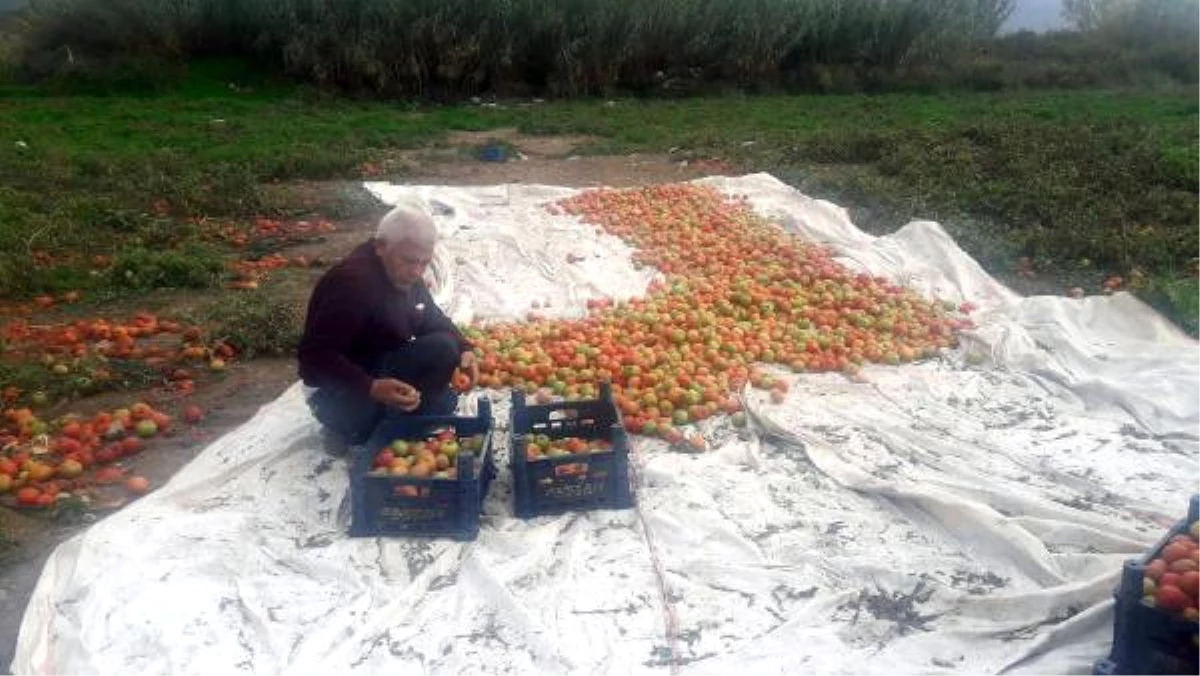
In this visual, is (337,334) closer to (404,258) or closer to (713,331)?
(404,258)

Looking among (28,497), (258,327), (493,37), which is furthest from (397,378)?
(493,37)

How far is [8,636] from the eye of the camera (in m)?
4.02

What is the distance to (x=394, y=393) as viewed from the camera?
4762 millimetres

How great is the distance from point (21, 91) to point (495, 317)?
17757 mm

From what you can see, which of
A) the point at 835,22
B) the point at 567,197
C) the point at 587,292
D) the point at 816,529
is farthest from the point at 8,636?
the point at 835,22

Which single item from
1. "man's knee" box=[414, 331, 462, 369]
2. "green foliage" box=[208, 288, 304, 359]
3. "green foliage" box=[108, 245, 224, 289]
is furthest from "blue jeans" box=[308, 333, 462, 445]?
"green foliage" box=[108, 245, 224, 289]

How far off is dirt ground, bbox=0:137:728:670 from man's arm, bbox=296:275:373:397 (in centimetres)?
121

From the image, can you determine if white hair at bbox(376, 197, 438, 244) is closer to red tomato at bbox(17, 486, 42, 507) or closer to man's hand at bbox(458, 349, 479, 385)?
man's hand at bbox(458, 349, 479, 385)

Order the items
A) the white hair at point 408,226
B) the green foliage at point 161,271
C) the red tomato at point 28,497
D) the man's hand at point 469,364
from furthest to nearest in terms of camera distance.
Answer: the green foliage at point 161,271, the man's hand at point 469,364, the red tomato at point 28,497, the white hair at point 408,226

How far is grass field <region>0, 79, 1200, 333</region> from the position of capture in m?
9.00

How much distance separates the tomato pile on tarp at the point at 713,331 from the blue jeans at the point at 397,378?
0.97m

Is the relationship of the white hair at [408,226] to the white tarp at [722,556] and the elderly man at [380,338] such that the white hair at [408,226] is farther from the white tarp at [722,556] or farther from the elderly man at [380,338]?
the white tarp at [722,556]

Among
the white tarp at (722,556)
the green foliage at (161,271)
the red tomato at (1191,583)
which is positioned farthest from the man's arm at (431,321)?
the green foliage at (161,271)

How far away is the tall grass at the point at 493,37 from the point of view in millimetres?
21922
